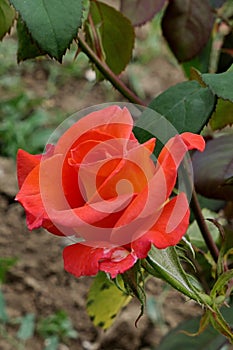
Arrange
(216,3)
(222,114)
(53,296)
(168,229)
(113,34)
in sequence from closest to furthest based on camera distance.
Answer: (168,229) → (222,114) → (113,34) → (216,3) → (53,296)

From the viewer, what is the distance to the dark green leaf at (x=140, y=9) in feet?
2.77

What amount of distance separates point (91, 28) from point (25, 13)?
206mm

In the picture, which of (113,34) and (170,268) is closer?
(170,268)

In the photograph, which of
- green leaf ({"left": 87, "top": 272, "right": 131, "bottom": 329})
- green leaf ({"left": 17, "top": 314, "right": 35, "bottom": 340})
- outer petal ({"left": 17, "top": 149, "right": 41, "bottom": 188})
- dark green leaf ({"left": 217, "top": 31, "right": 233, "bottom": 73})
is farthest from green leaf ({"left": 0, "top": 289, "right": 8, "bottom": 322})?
outer petal ({"left": 17, "top": 149, "right": 41, "bottom": 188})

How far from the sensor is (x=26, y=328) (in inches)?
50.0

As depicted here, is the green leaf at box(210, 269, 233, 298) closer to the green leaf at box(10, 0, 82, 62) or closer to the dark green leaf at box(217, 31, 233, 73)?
the green leaf at box(10, 0, 82, 62)

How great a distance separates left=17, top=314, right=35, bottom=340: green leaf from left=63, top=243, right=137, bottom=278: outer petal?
847mm

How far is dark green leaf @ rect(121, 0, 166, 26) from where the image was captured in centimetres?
84

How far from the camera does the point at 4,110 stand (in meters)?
1.97

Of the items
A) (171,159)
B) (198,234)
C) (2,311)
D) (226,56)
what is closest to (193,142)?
(171,159)

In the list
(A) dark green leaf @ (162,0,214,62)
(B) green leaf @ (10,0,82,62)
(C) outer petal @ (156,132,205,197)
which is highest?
(B) green leaf @ (10,0,82,62)

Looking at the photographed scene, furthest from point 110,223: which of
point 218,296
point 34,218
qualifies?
point 218,296

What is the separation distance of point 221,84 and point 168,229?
0.15 m

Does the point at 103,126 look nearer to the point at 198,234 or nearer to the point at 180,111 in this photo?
the point at 180,111
